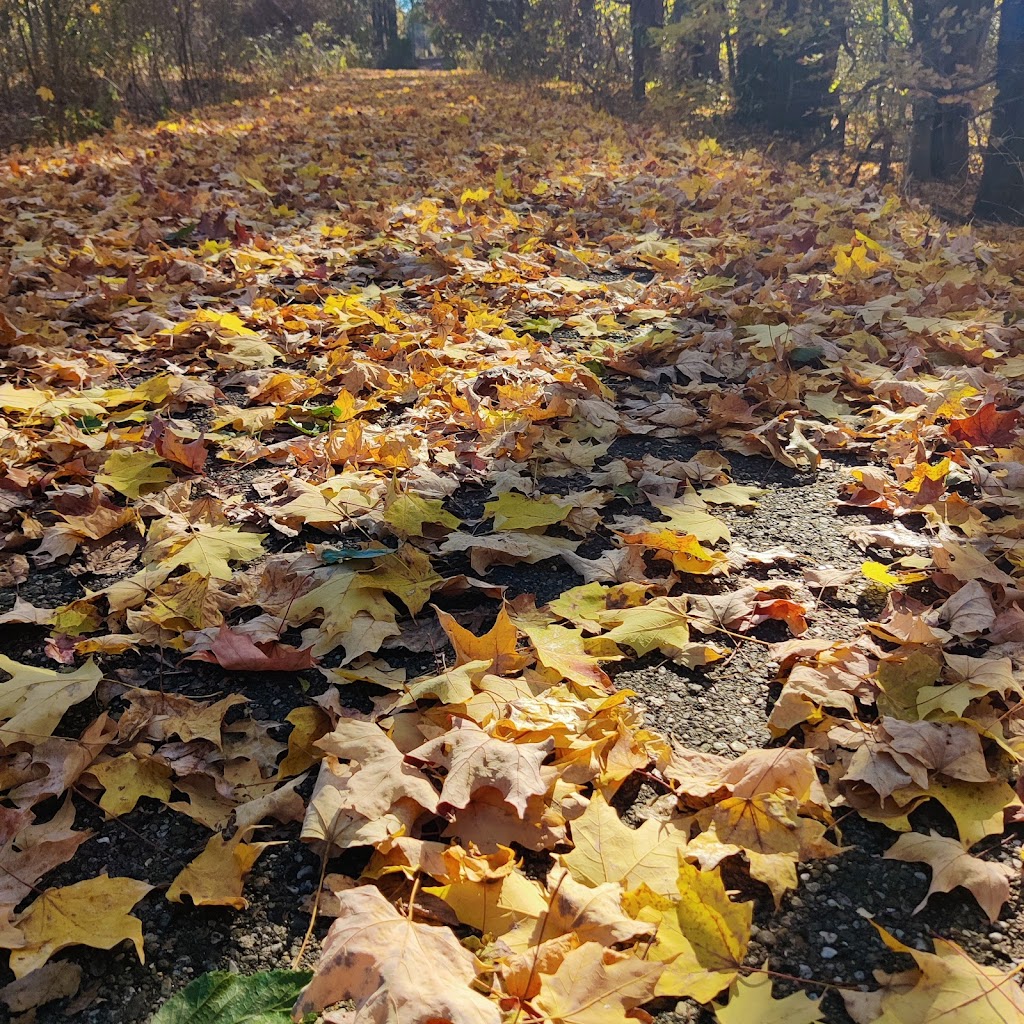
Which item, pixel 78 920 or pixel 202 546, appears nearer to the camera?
pixel 78 920

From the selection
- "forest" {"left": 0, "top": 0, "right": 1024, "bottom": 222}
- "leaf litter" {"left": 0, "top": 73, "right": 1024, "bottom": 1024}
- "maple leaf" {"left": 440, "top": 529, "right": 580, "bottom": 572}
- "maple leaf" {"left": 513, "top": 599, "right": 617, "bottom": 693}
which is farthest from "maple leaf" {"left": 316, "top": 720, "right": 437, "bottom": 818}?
"forest" {"left": 0, "top": 0, "right": 1024, "bottom": 222}

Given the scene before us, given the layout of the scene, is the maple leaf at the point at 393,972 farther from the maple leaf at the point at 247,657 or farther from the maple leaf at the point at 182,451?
the maple leaf at the point at 182,451

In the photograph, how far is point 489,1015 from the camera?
0.97 m

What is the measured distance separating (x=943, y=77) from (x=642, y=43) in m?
7.72

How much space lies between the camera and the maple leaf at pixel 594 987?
1000 mm

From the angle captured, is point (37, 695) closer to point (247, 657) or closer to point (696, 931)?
point (247, 657)

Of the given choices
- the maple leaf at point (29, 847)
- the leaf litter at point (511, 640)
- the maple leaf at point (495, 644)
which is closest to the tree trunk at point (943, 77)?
the leaf litter at point (511, 640)

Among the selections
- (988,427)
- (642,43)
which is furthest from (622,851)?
(642,43)

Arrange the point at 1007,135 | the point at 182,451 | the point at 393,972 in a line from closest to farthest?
1. the point at 393,972
2. the point at 182,451
3. the point at 1007,135

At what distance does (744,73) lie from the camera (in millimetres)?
11453

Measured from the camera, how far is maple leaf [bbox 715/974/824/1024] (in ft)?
3.43

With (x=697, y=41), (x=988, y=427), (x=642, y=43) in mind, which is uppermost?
(x=642, y=43)

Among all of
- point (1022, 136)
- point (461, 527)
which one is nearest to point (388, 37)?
point (1022, 136)

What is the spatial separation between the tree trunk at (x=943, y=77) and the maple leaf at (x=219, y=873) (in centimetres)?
850
